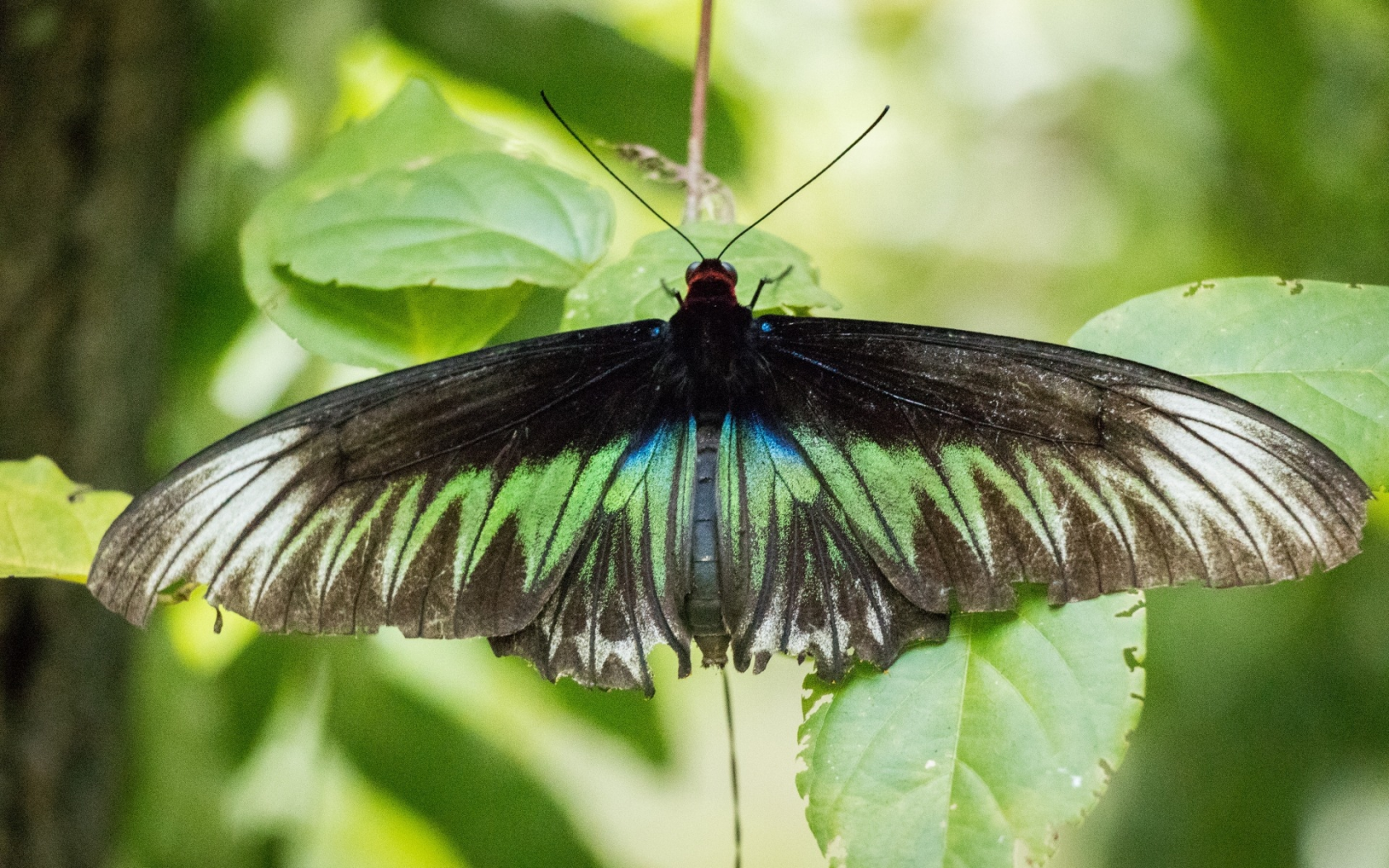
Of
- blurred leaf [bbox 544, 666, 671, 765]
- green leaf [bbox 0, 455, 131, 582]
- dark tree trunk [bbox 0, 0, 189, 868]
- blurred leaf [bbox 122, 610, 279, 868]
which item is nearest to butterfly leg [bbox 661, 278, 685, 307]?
green leaf [bbox 0, 455, 131, 582]

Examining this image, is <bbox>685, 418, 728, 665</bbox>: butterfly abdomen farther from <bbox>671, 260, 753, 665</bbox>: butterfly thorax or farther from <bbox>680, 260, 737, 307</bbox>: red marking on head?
<bbox>680, 260, 737, 307</bbox>: red marking on head

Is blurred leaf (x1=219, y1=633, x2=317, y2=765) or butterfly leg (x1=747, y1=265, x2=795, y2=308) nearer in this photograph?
butterfly leg (x1=747, y1=265, x2=795, y2=308)

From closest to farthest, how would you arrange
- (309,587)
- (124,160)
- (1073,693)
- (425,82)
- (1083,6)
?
(1073,693)
(309,587)
(425,82)
(124,160)
(1083,6)

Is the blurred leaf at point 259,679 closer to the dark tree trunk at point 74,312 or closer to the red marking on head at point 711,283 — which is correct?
the dark tree trunk at point 74,312

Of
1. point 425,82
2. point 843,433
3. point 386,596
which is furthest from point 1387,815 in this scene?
point 425,82

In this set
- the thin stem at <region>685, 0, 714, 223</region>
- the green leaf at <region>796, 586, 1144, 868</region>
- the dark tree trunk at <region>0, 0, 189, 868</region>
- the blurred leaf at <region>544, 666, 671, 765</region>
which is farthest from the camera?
the blurred leaf at <region>544, 666, 671, 765</region>

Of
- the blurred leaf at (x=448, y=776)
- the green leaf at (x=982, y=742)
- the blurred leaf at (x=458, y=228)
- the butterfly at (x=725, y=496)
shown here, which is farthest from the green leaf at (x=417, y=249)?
the blurred leaf at (x=448, y=776)

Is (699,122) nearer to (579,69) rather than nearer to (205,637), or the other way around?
(579,69)

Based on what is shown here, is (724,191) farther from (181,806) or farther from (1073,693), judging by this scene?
(181,806)
